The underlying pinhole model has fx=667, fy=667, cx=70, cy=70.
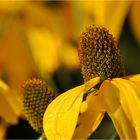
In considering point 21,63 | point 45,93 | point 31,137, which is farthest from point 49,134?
point 21,63

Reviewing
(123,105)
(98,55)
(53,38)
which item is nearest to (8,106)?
(98,55)

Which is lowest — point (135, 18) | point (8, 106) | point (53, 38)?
point (53, 38)

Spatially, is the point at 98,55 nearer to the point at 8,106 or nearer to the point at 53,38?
the point at 8,106

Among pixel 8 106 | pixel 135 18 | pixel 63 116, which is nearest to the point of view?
pixel 63 116

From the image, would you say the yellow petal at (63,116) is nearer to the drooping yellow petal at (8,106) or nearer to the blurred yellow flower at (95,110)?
the blurred yellow flower at (95,110)

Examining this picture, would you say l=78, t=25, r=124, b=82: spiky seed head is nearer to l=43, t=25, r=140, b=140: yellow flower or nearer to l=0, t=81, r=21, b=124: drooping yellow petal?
l=43, t=25, r=140, b=140: yellow flower

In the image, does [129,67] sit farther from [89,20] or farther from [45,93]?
[45,93]
